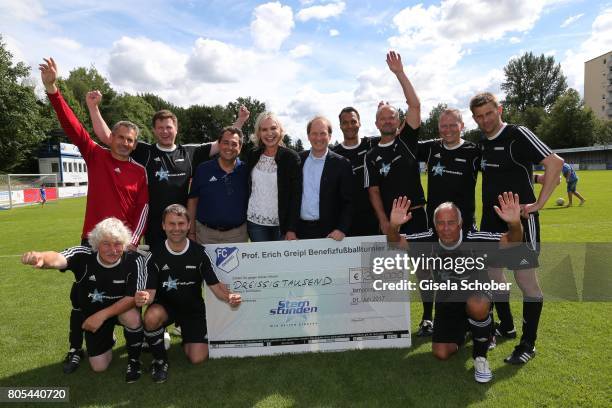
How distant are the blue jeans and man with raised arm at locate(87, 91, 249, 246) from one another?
80 centimetres

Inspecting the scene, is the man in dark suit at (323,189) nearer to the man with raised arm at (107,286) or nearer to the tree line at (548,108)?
the man with raised arm at (107,286)

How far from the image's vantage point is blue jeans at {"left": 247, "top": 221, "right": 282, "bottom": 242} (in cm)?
451

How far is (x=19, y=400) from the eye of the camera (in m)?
3.42

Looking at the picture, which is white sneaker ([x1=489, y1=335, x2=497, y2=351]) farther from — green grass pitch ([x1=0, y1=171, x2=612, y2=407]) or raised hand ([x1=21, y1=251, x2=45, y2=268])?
raised hand ([x1=21, y1=251, x2=45, y2=268])

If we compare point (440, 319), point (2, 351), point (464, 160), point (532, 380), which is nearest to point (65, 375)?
point (2, 351)

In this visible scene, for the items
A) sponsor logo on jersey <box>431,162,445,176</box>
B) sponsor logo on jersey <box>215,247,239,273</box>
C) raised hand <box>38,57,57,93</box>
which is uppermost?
raised hand <box>38,57,57,93</box>

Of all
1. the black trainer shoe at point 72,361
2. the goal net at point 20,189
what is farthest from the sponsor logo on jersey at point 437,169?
the goal net at point 20,189

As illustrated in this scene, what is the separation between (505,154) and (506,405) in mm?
2243

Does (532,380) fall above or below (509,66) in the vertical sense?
below

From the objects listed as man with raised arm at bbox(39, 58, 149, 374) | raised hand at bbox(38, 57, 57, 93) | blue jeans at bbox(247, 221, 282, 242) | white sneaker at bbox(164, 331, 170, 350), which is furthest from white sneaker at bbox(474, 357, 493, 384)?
raised hand at bbox(38, 57, 57, 93)

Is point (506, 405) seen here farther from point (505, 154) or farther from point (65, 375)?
point (65, 375)

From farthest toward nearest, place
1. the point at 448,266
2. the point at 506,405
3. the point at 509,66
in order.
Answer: the point at 509,66, the point at 448,266, the point at 506,405

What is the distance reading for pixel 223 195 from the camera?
4.46m

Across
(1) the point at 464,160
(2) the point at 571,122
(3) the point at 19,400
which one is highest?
(2) the point at 571,122
